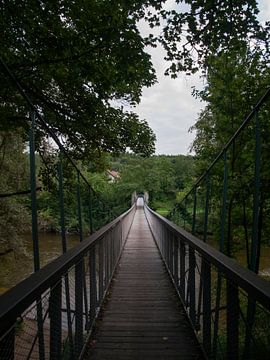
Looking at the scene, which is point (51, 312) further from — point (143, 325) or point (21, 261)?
point (21, 261)

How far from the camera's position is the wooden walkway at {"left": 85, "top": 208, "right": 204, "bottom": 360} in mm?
2609

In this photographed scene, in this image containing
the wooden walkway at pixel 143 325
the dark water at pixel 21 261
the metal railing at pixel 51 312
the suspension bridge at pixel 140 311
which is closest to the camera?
the metal railing at pixel 51 312

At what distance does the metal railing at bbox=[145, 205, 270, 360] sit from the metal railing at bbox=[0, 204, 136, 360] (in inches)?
33.4

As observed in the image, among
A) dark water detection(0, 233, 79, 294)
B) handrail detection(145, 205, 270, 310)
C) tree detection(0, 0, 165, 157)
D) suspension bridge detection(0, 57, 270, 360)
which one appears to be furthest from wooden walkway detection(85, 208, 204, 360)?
dark water detection(0, 233, 79, 294)

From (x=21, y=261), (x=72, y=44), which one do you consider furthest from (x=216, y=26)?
(x=21, y=261)

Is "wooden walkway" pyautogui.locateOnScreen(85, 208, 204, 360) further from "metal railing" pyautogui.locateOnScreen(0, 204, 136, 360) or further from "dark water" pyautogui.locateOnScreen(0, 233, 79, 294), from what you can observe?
"dark water" pyautogui.locateOnScreen(0, 233, 79, 294)

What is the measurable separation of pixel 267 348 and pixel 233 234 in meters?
7.79

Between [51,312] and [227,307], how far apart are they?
0.96m

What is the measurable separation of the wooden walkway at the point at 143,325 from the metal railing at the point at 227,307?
0.49 ft

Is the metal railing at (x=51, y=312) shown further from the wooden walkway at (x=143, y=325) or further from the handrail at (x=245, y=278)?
the handrail at (x=245, y=278)

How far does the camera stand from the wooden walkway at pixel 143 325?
2.61 meters

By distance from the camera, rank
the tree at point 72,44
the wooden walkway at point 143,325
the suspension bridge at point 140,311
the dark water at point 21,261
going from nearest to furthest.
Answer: the suspension bridge at point 140,311 < the wooden walkway at point 143,325 < the tree at point 72,44 < the dark water at point 21,261

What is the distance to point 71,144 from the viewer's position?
739cm

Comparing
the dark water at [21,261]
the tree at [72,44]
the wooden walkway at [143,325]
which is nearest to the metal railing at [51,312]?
the wooden walkway at [143,325]
